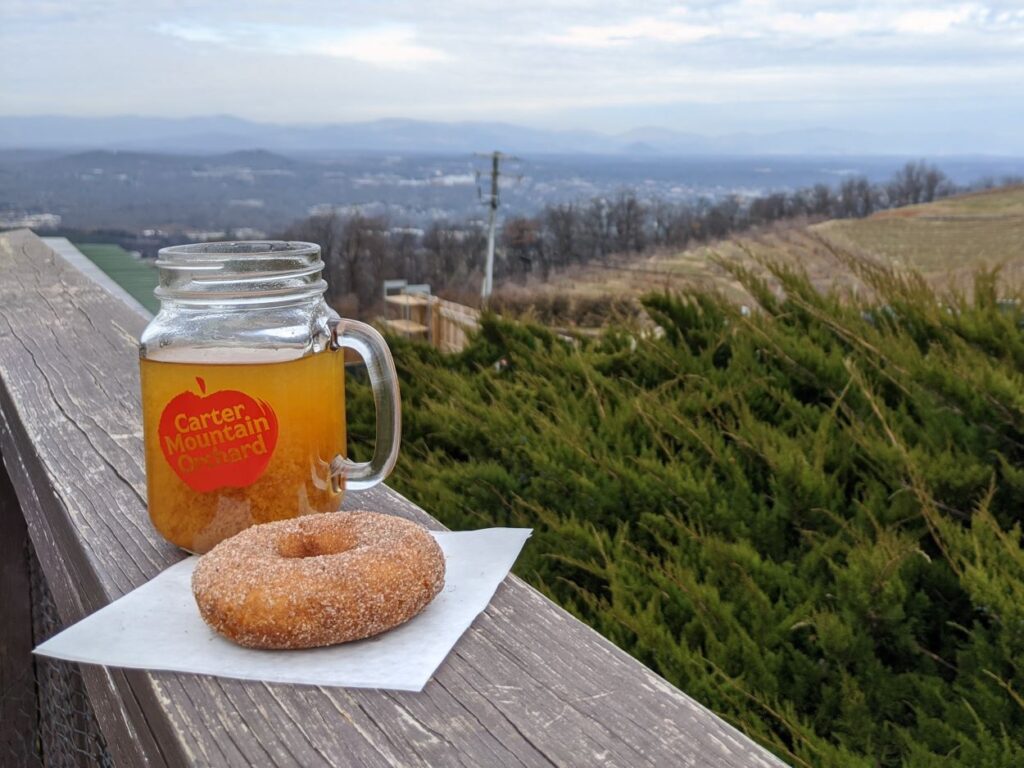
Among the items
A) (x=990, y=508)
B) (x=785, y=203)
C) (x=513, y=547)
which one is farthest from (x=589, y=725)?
(x=785, y=203)

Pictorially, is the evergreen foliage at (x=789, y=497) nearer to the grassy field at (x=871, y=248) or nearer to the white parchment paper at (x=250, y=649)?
the grassy field at (x=871, y=248)

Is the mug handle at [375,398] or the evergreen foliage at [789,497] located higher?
the mug handle at [375,398]

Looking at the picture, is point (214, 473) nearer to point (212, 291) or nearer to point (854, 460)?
point (212, 291)

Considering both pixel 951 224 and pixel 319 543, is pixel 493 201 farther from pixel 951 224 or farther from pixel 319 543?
pixel 319 543

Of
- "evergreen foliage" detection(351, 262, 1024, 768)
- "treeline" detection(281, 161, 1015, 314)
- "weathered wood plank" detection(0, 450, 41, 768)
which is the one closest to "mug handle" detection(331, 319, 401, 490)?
"evergreen foliage" detection(351, 262, 1024, 768)

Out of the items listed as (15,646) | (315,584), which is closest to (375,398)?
(315,584)

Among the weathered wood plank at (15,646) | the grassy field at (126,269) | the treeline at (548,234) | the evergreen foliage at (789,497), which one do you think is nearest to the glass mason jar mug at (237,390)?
the evergreen foliage at (789,497)

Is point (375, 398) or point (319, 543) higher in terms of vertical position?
point (375, 398)
